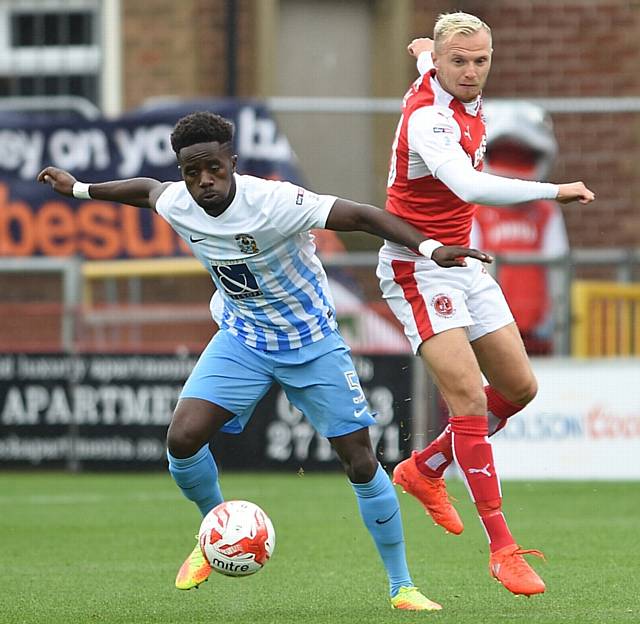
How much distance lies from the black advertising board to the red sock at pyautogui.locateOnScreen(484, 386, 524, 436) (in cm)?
592

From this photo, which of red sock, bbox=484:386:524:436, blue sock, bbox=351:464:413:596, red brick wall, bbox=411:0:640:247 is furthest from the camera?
red brick wall, bbox=411:0:640:247

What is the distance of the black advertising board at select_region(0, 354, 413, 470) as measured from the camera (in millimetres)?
14266

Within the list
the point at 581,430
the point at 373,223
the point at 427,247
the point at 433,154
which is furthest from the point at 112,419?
the point at 427,247

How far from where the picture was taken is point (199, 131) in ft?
22.8

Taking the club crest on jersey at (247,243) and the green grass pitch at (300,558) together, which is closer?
the green grass pitch at (300,558)

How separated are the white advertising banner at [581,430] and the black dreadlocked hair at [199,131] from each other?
6.95 metres

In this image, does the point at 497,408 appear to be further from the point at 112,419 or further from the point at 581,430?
the point at 112,419

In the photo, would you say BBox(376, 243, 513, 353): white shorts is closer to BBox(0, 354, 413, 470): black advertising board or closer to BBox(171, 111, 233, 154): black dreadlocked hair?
BBox(171, 111, 233, 154): black dreadlocked hair

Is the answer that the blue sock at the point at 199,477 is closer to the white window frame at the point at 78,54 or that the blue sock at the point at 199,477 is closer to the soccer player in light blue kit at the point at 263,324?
the soccer player in light blue kit at the point at 263,324

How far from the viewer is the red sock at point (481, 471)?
23.8 feet

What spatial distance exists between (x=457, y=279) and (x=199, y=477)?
1507 mm

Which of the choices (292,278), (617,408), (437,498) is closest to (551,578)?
(437,498)

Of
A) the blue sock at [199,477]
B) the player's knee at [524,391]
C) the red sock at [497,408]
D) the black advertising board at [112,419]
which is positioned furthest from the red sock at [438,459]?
the black advertising board at [112,419]

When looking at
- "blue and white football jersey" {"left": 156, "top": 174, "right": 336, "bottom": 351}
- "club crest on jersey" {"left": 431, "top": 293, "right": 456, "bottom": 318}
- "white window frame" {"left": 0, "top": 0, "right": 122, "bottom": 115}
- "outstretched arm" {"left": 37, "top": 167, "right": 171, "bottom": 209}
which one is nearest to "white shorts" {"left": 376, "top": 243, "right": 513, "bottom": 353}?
"club crest on jersey" {"left": 431, "top": 293, "right": 456, "bottom": 318}
